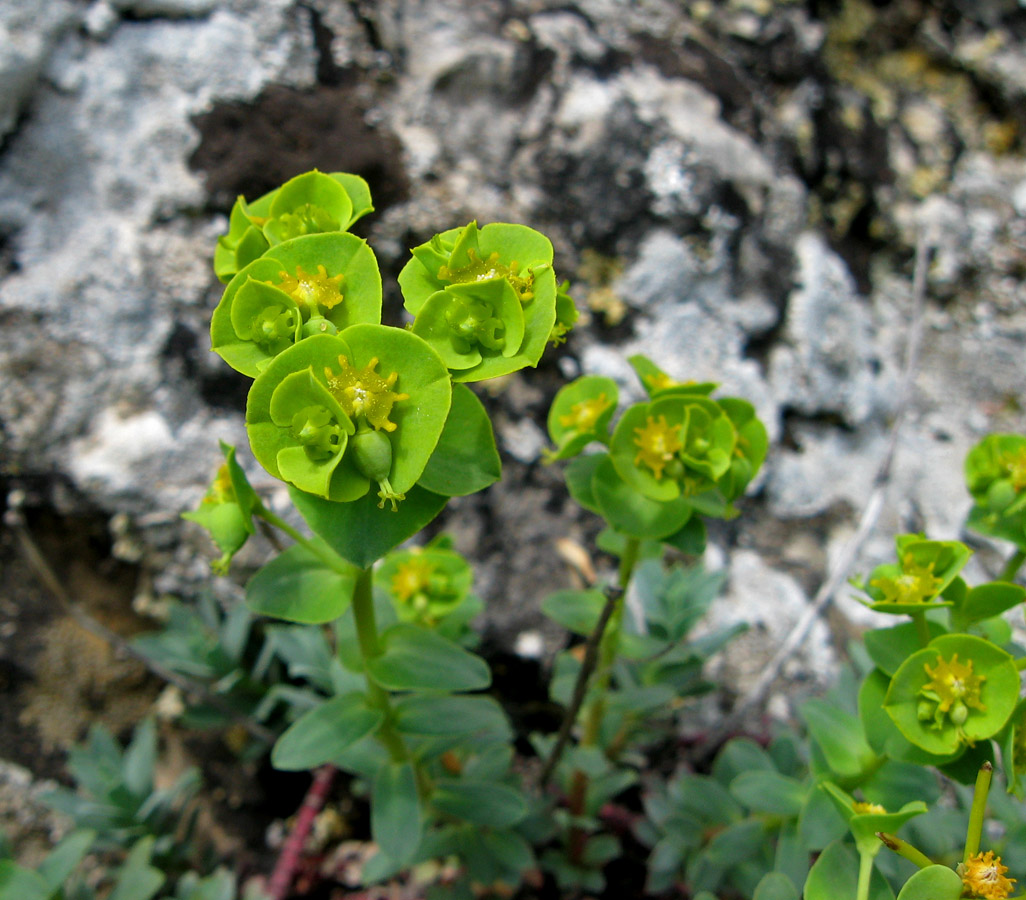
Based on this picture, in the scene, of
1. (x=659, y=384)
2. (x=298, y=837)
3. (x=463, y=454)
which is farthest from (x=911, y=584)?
(x=298, y=837)

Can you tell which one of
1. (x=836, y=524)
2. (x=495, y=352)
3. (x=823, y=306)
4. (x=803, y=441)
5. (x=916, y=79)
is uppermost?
(x=495, y=352)

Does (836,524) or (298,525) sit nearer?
(298,525)

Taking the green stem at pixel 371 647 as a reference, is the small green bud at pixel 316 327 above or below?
above

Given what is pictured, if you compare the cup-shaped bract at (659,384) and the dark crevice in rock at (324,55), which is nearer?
the cup-shaped bract at (659,384)

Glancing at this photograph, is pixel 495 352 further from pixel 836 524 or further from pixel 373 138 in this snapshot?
pixel 836 524

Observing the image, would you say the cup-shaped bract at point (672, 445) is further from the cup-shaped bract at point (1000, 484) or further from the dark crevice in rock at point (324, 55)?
the dark crevice in rock at point (324, 55)

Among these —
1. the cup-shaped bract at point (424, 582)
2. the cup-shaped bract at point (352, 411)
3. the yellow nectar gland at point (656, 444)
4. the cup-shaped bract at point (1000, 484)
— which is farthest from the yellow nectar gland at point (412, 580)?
the cup-shaped bract at point (1000, 484)

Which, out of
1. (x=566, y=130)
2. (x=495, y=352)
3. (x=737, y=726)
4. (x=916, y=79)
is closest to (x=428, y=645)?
(x=495, y=352)
